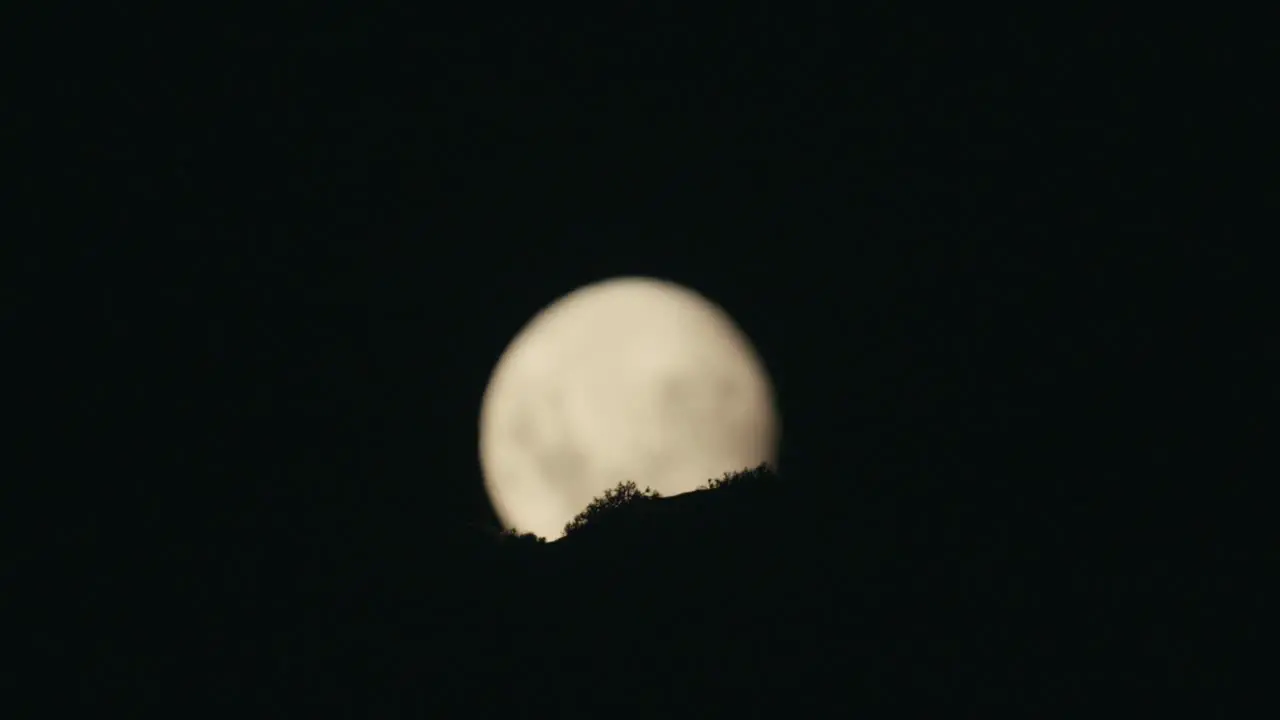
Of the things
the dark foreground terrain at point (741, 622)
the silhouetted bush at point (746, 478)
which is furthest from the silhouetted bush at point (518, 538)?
the silhouetted bush at point (746, 478)

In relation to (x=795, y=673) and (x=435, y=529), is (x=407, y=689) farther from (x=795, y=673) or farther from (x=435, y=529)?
(x=795, y=673)

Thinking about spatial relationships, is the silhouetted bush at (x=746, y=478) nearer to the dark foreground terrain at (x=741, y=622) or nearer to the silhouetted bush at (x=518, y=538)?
the dark foreground terrain at (x=741, y=622)

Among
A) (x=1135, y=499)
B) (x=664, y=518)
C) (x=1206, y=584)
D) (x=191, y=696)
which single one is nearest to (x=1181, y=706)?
(x=1206, y=584)

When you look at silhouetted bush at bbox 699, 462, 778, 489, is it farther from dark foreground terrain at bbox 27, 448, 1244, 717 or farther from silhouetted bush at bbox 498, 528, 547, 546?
silhouetted bush at bbox 498, 528, 547, 546

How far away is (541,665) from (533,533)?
1017 cm

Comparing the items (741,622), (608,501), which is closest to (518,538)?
(608,501)

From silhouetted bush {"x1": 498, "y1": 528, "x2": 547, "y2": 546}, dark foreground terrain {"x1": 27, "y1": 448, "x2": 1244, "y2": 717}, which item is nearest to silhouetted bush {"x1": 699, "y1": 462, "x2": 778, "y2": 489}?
dark foreground terrain {"x1": 27, "y1": 448, "x2": 1244, "y2": 717}

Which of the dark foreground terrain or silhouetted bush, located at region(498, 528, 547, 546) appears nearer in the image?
the dark foreground terrain

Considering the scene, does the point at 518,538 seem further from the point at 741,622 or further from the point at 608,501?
the point at 741,622

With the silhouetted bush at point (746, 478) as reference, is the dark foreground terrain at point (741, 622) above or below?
below

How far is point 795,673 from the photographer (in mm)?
25203

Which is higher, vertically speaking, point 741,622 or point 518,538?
point 518,538

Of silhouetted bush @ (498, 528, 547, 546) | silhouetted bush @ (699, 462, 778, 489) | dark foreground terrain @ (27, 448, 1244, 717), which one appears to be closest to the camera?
dark foreground terrain @ (27, 448, 1244, 717)

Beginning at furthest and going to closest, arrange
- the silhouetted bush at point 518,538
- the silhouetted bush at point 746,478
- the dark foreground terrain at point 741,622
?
the silhouetted bush at point 518,538 < the silhouetted bush at point 746,478 < the dark foreground terrain at point 741,622
